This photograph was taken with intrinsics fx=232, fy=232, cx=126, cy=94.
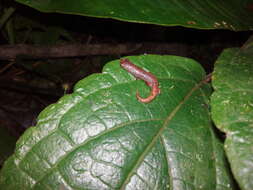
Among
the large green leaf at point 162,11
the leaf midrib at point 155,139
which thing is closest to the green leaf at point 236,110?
the leaf midrib at point 155,139

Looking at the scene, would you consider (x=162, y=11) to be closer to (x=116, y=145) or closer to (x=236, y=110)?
(x=236, y=110)

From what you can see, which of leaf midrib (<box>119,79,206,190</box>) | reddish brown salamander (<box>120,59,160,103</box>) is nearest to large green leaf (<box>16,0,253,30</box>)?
reddish brown salamander (<box>120,59,160,103</box>)

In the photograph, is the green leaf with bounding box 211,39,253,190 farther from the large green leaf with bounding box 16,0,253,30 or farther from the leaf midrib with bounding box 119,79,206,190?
the large green leaf with bounding box 16,0,253,30

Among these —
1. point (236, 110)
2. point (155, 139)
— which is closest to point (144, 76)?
point (155, 139)

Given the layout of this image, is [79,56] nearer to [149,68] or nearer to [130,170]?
[149,68]

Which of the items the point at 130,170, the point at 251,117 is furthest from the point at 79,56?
the point at 251,117
